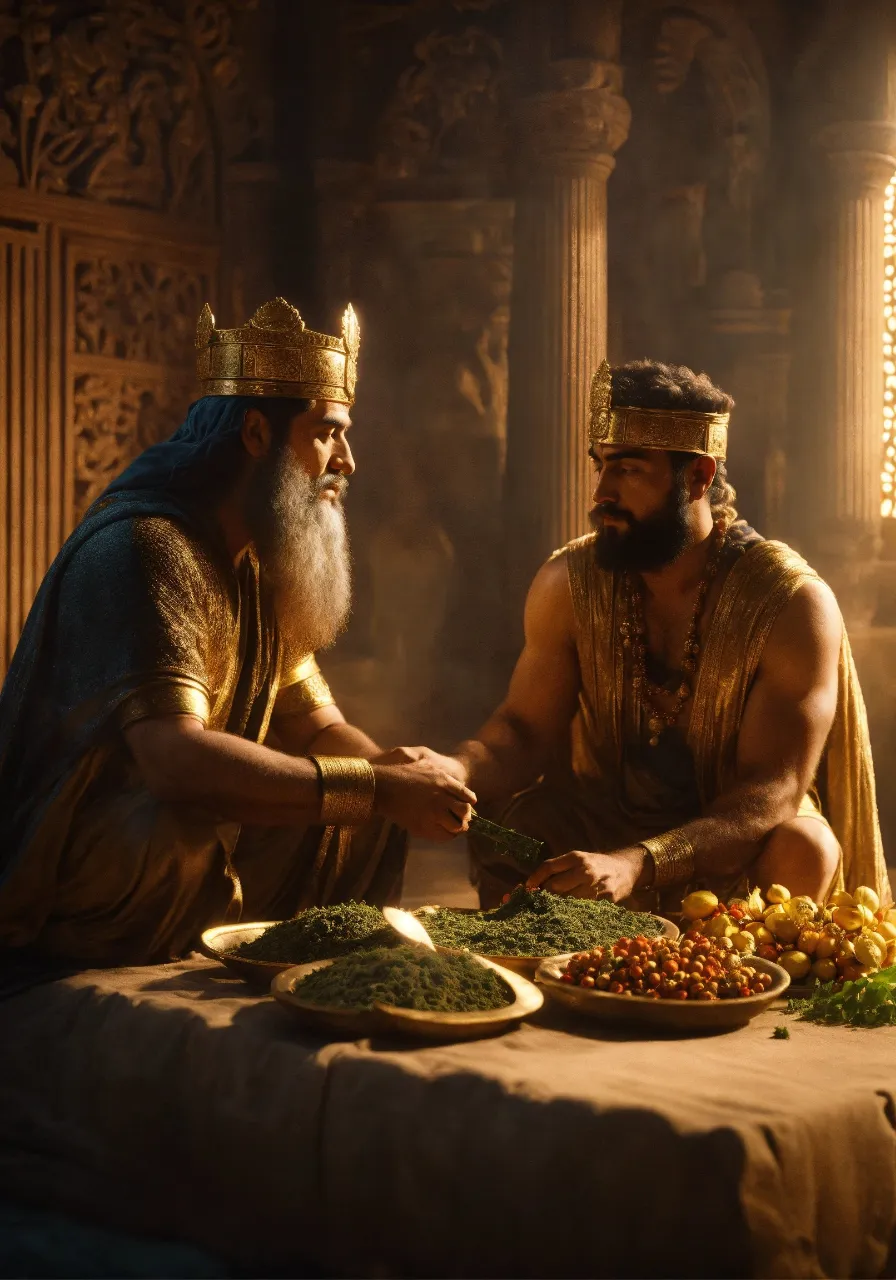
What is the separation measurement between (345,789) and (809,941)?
1.12 meters

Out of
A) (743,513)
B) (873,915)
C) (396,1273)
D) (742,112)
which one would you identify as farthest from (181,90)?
(396,1273)

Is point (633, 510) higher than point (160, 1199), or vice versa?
point (633, 510)

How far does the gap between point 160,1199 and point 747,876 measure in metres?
1.93

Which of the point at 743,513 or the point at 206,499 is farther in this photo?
the point at 743,513

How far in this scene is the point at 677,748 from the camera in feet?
17.0

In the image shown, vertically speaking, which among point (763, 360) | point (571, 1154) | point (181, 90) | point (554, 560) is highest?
point (181, 90)

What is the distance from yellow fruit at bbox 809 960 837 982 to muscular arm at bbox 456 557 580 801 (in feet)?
4.60

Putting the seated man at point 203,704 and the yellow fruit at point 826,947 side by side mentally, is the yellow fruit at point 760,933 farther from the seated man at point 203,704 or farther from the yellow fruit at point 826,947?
the seated man at point 203,704

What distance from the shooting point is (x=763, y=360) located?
9.95 m

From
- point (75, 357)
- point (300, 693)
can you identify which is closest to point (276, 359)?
point (300, 693)

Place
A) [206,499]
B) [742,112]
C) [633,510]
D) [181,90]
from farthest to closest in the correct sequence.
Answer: [742,112], [181,90], [633,510], [206,499]

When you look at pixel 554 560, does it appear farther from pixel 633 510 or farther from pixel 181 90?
pixel 181 90

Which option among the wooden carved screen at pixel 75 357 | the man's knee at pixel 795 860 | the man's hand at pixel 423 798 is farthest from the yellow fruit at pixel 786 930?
the wooden carved screen at pixel 75 357

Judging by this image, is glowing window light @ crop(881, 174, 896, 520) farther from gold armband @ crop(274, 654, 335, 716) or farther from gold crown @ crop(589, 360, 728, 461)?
gold armband @ crop(274, 654, 335, 716)
